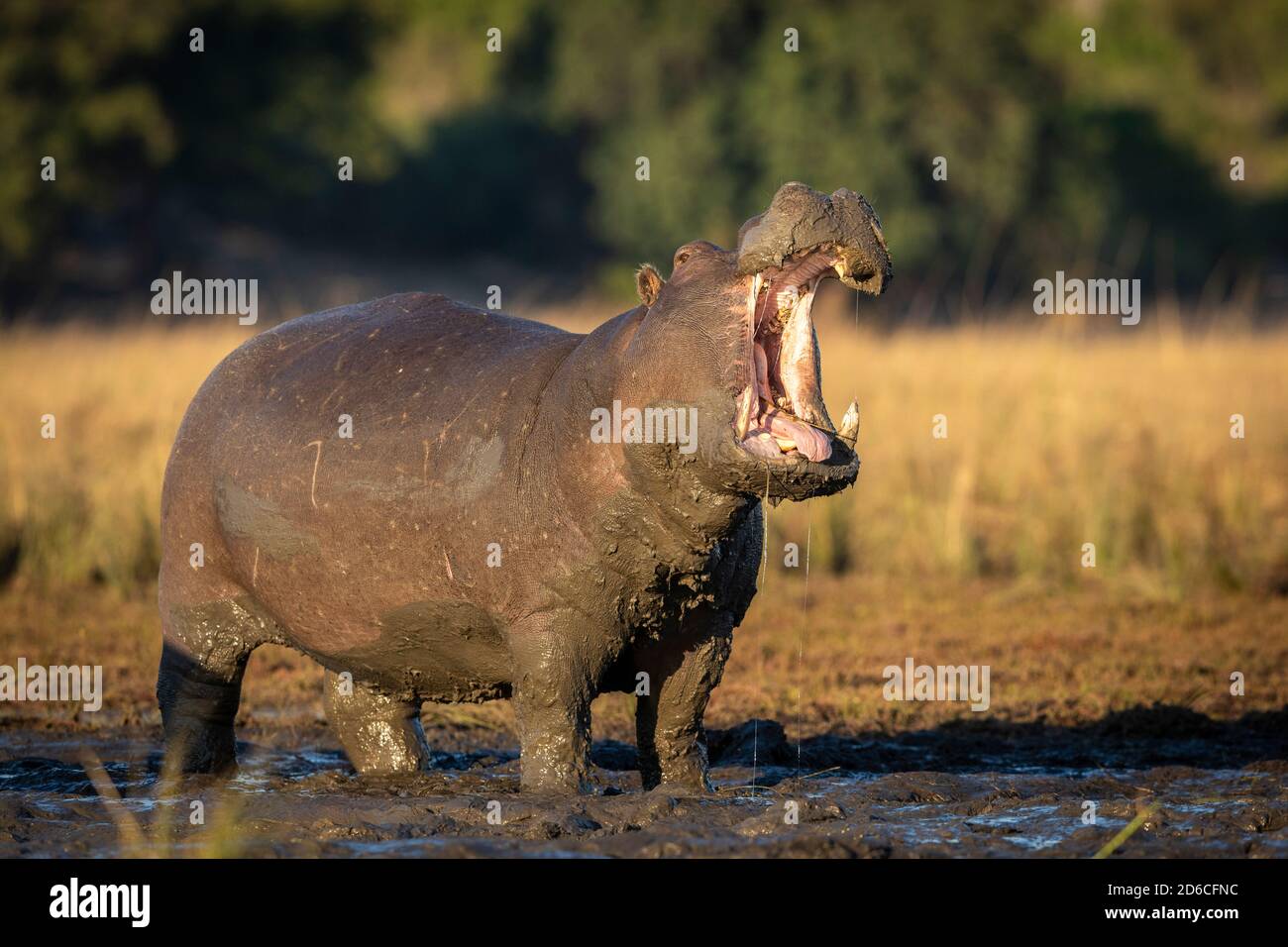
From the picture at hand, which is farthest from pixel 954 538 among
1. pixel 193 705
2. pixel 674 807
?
pixel 674 807

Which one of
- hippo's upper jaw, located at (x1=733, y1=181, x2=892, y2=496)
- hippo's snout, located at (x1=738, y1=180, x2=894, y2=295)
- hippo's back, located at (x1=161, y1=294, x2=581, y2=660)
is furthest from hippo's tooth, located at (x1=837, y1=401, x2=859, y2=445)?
hippo's back, located at (x1=161, y1=294, x2=581, y2=660)

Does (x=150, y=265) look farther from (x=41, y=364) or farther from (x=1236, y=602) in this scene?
(x=1236, y=602)

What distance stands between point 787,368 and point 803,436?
0.28 meters

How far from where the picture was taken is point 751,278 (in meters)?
4.92

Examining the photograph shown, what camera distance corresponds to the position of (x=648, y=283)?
5.15 meters

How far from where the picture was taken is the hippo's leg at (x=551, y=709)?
5223 mm

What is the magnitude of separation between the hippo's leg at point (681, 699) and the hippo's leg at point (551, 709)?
1.12 ft

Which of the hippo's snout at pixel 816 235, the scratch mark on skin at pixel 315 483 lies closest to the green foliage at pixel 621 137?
the scratch mark on skin at pixel 315 483

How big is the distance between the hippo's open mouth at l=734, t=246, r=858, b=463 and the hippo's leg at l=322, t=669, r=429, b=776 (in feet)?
6.93

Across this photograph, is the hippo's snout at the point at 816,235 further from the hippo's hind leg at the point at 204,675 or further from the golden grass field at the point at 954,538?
the golden grass field at the point at 954,538

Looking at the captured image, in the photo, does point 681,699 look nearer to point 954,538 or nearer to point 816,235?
point 816,235

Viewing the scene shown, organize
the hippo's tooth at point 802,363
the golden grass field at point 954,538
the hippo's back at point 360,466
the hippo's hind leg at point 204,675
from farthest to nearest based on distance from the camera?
the golden grass field at point 954,538, the hippo's hind leg at point 204,675, the hippo's back at point 360,466, the hippo's tooth at point 802,363
